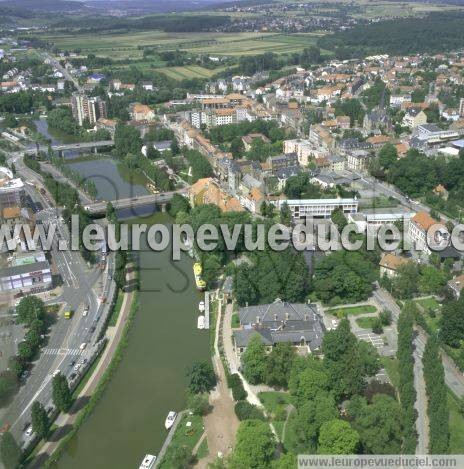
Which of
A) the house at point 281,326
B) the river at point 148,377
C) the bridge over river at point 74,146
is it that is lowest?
the bridge over river at point 74,146

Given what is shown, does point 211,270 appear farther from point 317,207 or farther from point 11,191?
point 11,191

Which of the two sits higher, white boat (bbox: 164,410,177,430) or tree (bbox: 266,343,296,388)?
tree (bbox: 266,343,296,388)

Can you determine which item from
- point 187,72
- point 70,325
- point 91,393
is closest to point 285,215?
point 70,325

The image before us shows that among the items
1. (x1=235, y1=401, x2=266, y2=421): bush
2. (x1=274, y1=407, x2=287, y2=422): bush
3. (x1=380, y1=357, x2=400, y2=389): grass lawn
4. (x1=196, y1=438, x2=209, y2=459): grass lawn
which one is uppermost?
(x1=235, y1=401, x2=266, y2=421): bush

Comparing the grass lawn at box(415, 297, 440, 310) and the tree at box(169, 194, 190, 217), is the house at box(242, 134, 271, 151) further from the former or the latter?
the grass lawn at box(415, 297, 440, 310)

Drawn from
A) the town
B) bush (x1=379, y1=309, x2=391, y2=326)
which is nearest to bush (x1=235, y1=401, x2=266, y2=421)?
the town

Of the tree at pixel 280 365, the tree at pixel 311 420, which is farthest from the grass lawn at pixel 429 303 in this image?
the tree at pixel 311 420

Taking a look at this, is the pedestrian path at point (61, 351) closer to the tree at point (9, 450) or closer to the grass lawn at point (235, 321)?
the grass lawn at point (235, 321)
